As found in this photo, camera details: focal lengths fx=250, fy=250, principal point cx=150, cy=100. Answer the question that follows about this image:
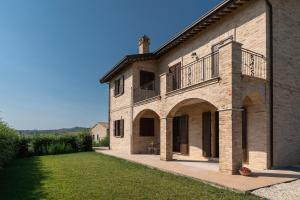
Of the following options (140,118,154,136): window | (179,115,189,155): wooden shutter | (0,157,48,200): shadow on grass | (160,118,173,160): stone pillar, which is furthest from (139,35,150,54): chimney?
(0,157,48,200): shadow on grass

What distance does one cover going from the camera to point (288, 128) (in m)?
9.83

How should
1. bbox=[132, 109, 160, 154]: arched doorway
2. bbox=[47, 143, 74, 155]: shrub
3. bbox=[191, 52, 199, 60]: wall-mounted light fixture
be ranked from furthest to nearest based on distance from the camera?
bbox=[47, 143, 74, 155]: shrub, bbox=[132, 109, 160, 154]: arched doorway, bbox=[191, 52, 199, 60]: wall-mounted light fixture

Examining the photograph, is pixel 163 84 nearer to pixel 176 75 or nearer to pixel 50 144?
pixel 176 75

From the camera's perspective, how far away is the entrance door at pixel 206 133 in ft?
→ 39.7

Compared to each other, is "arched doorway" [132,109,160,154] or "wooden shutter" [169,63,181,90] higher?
"wooden shutter" [169,63,181,90]

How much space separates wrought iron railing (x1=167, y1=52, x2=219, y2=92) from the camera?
38.2 feet

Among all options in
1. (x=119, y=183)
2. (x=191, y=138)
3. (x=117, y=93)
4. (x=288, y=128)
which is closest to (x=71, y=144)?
(x=117, y=93)

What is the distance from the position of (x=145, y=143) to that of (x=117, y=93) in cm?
511

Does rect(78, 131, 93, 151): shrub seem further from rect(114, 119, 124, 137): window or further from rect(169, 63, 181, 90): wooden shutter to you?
rect(169, 63, 181, 90): wooden shutter

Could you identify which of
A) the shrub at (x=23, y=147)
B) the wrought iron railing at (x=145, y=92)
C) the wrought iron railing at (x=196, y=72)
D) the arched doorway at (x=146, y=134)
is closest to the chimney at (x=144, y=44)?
the wrought iron railing at (x=145, y=92)

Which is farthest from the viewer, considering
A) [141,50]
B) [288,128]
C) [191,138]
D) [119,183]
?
[141,50]

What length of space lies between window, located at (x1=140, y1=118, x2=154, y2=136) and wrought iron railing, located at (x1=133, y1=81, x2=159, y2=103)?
1445 mm

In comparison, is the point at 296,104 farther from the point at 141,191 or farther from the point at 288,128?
the point at 141,191

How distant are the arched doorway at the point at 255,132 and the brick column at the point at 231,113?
3.66 ft
